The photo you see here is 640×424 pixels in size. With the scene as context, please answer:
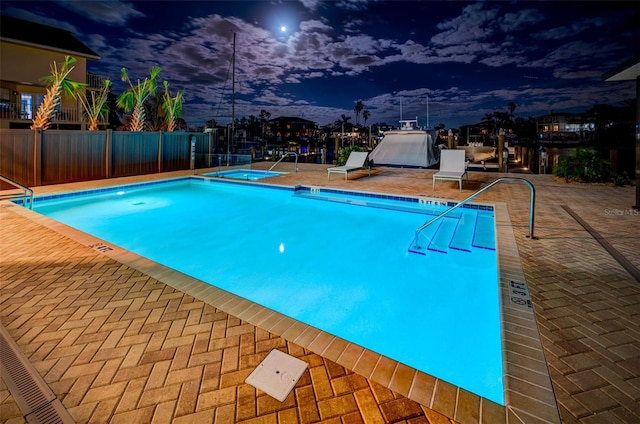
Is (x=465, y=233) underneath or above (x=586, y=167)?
underneath

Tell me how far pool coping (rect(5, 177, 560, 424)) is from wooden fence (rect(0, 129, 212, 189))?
7.64 m

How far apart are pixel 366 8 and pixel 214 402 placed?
26870 millimetres

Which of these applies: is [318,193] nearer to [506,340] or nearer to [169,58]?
[506,340]

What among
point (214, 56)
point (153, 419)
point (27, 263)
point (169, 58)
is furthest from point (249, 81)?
point (153, 419)

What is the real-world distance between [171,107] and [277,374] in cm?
1317

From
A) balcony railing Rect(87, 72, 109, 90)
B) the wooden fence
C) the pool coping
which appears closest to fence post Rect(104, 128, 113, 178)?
the wooden fence

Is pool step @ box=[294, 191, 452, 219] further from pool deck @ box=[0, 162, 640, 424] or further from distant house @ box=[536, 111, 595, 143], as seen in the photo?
distant house @ box=[536, 111, 595, 143]

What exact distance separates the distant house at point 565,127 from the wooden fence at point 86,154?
38.1 meters

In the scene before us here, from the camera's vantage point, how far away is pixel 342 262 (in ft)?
14.7

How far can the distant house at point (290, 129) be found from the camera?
7410 cm

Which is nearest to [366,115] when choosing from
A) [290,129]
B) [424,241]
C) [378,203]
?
[290,129]

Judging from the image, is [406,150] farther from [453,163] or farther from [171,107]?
[171,107]

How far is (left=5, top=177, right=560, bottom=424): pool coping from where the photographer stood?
154 centimetres

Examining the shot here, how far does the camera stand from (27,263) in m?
3.31
